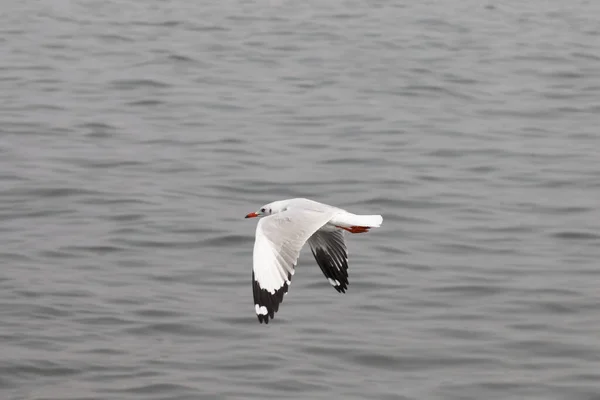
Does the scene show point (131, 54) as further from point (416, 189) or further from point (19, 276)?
Result: point (19, 276)

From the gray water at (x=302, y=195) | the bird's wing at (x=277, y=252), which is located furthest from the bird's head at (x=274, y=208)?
the gray water at (x=302, y=195)

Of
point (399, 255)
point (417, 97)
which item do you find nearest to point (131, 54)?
point (417, 97)

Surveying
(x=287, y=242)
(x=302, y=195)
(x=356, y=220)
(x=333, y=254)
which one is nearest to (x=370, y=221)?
(x=356, y=220)

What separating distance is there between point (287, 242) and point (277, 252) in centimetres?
10

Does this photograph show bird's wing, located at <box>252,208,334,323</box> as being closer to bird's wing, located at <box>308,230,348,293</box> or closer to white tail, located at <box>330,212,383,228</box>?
white tail, located at <box>330,212,383,228</box>

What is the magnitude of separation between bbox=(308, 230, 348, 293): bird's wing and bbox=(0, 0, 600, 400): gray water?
0.67 metres

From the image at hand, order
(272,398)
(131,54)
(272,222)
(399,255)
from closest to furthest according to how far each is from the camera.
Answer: (272,222), (272,398), (399,255), (131,54)

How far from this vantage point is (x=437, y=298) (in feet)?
33.6

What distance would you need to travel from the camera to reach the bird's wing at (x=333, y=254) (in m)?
8.83

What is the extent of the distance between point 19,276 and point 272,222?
3379mm

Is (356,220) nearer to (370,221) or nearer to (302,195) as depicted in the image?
(370,221)

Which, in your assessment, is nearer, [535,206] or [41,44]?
[535,206]

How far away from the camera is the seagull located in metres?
7.51

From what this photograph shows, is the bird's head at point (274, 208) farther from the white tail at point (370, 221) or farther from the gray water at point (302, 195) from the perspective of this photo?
the gray water at point (302, 195)
